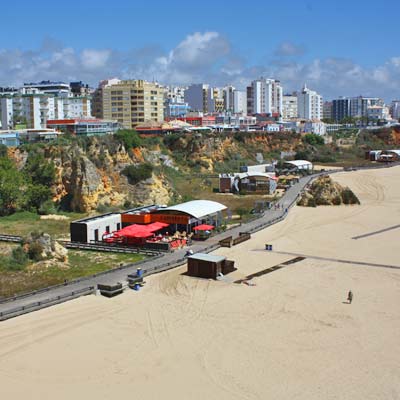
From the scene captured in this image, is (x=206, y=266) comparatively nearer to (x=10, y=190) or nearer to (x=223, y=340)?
(x=223, y=340)

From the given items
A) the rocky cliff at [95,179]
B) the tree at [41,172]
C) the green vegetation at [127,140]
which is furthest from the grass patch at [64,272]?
the green vegetation at [127,140]

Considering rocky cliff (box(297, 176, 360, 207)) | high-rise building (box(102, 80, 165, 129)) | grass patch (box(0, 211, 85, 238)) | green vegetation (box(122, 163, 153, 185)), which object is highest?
high-rise building (box(102, 80, 165, 129))

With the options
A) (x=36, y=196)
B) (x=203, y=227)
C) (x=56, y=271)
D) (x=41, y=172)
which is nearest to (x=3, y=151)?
(x=41, y=172)

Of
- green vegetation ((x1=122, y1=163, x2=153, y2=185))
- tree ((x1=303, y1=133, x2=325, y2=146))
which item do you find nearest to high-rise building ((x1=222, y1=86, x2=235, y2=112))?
tree ((x1=303, y1=133, x2=325, y2=146))

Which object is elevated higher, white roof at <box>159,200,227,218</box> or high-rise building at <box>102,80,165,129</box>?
high-rise building at <box>102,80,165,129</box>

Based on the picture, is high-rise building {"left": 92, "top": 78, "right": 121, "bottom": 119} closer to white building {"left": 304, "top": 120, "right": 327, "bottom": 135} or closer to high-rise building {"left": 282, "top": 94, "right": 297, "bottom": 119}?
white building {"left": 304, "top": 120, "right": 327, "bottom": 135}

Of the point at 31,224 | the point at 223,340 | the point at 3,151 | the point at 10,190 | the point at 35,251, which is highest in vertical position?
the point at 3,151

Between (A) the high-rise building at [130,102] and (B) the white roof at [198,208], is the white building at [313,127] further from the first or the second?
(B) the white roof at [198,208]
